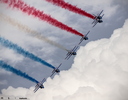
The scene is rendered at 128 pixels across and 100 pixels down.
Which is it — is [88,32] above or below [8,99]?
above

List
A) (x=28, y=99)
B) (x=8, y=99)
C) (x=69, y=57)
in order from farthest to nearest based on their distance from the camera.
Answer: (x=28, y=99) → (x=8, y=99) → (x=69, y=57)

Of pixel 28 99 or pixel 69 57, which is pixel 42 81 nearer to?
pixel 69 57

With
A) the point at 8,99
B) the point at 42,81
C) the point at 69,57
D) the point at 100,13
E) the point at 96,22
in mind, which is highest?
the point at 100,13

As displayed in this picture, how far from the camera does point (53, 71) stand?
257 feet

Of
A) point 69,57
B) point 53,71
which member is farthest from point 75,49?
point 53,71

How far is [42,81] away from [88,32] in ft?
86.3

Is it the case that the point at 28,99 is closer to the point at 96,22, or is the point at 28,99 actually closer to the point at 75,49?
the point at 75,49

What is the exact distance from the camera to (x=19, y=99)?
103500mm

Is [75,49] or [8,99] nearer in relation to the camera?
Result: [75,49]

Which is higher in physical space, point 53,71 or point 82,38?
point 82,38

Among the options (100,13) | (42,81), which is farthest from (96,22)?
(42,81)

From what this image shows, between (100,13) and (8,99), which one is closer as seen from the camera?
(100,13)

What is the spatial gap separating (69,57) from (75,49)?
13.0ft

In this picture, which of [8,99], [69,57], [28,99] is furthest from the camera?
[28,99]
